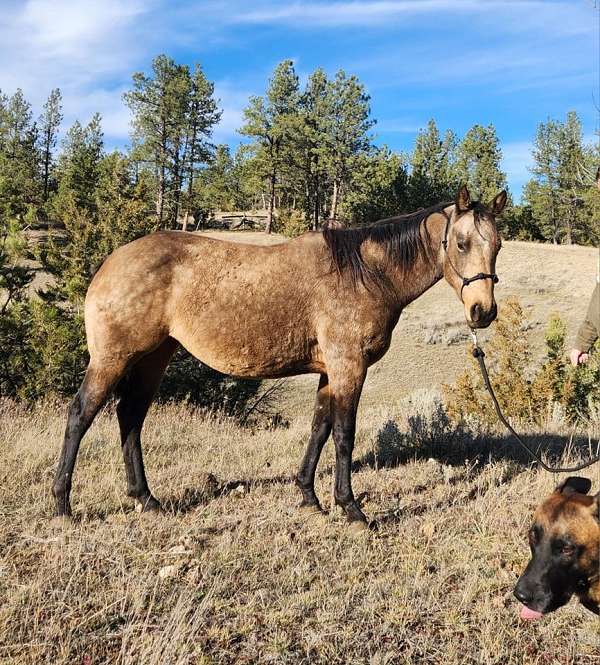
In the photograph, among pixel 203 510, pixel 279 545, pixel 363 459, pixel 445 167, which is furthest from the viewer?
pixel 445 167

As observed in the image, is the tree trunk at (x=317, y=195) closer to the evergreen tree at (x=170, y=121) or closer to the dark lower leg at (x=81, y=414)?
the evergreen tree at (x=170, y=121)

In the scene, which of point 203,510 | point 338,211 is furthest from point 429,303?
point 203,510

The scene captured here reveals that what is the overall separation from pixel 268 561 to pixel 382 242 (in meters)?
2.93

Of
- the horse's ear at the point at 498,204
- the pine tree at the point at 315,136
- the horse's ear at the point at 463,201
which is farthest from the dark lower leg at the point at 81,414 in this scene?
the pine tree at the point at 315,136

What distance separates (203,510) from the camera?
4.82m

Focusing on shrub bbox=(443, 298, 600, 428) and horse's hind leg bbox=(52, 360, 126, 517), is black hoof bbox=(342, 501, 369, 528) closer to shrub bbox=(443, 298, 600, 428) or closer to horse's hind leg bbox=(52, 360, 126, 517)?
horse's hind leg bbox=(52, 360, 126, 517)

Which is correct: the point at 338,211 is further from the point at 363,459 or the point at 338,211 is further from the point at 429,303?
the point at 363,459

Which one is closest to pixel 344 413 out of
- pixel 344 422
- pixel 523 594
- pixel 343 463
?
pixel 344 422

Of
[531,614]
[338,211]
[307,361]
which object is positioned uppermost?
[338,211]

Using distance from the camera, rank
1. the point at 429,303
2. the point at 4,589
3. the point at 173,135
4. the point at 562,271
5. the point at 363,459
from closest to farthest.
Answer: the point at 4,589, the point at 363,459, the point at 429,303, the point at 562,271, the point at 173,135

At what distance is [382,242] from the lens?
5.18 metres

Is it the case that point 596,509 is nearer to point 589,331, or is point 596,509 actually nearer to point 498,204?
point 589,331

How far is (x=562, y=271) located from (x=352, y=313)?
124 feet

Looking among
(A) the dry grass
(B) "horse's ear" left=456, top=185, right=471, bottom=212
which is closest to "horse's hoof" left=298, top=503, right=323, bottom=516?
(A) the dry grass
